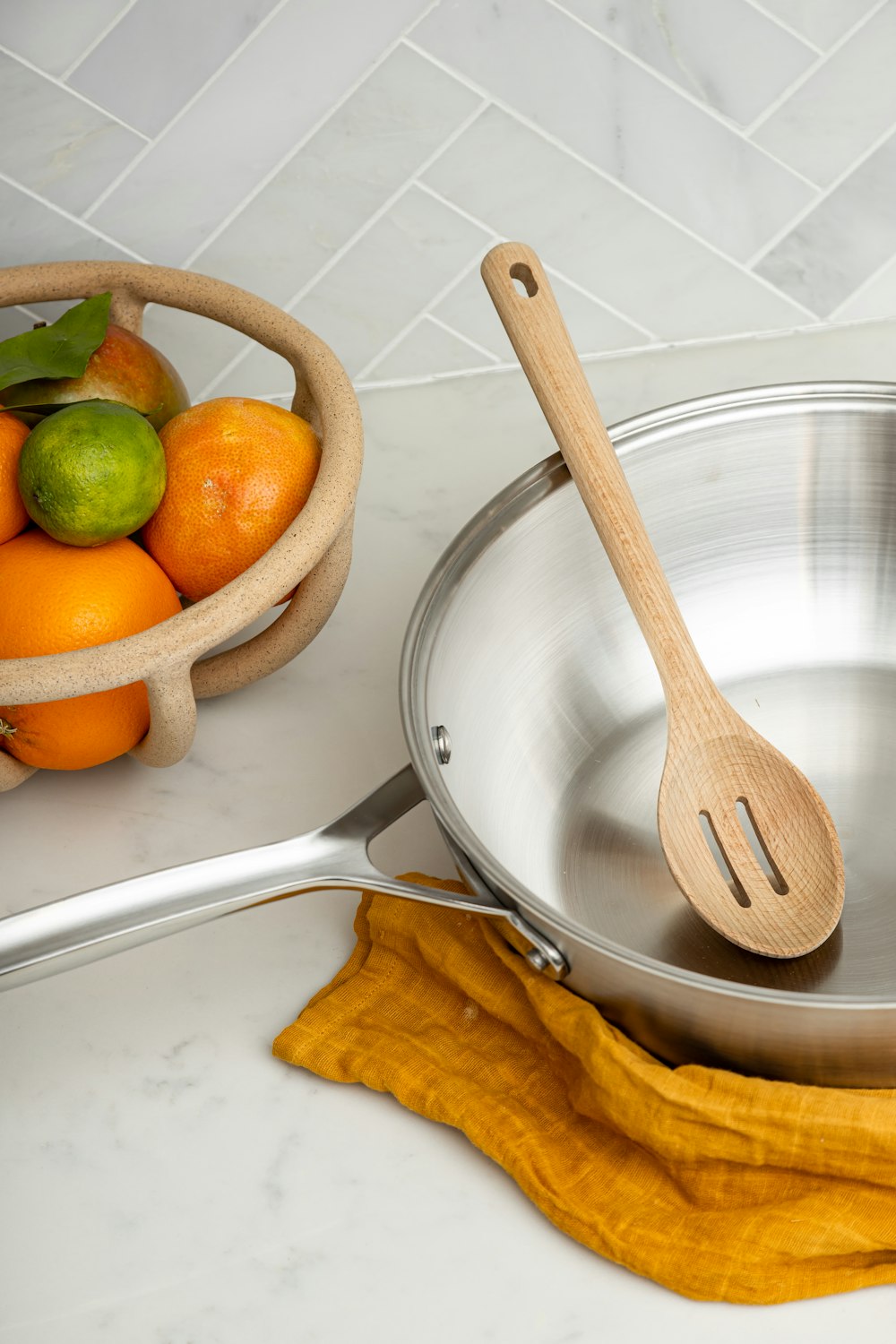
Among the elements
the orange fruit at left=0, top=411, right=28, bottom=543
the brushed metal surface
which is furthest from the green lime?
the brushed metal surface

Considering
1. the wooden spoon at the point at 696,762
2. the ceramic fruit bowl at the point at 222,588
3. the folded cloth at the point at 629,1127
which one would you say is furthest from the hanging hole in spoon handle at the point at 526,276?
the folded cloth at the point at 629,1127

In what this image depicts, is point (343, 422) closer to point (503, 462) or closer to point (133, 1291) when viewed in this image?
point (503, 462)

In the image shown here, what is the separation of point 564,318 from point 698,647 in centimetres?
30

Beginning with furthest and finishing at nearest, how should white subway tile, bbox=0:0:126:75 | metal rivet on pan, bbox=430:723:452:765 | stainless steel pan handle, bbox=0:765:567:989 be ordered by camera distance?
1. white subway tile, bbox=0:0:126:75
2. metal rivet on pan, bbox=430:723:452:765
3. stainless steel pan handle, bbox=0:765:567:989

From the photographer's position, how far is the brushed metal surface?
1.94 ft

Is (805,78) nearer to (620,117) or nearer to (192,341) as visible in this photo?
(620,117)

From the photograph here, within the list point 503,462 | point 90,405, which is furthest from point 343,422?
point 503,462

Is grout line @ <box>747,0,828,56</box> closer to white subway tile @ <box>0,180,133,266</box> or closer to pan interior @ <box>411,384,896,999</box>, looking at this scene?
pan interior @ <box>411,384,896,999</box>

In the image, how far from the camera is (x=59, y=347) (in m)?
0.65

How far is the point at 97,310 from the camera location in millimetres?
666

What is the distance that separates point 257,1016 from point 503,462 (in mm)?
441

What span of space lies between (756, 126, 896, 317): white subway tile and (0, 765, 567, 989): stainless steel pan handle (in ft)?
1.82

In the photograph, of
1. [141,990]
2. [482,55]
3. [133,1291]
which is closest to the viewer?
[133,1291]

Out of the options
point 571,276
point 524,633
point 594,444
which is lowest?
point 524,633
